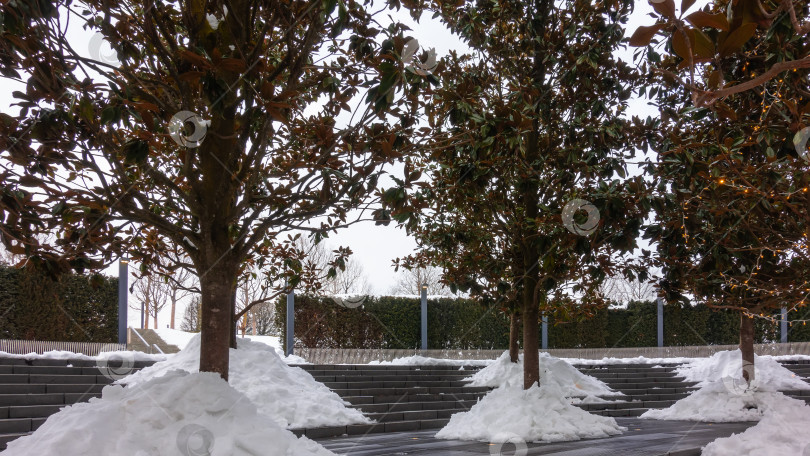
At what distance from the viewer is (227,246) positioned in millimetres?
5461

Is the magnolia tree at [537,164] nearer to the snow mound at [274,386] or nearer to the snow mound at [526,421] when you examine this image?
the snow mound at [526,421]

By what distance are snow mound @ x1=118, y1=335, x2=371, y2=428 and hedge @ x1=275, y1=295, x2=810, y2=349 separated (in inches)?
315

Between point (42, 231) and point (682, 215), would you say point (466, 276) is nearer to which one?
point (682, 215)

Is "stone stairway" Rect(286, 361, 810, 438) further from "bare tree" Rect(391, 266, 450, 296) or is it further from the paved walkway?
"bare tree" Rect(391, 266, 450, 296)

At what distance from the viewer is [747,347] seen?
14.3 meters

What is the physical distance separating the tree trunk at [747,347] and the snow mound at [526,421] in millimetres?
5866

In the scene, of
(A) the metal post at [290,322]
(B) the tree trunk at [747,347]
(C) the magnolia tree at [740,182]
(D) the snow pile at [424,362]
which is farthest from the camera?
(A) the metal post at [290,322]

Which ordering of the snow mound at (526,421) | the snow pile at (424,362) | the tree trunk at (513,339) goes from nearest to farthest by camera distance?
the snow mound at (526,421) < the tree trunk at (513,339) < the snow pile at (424,362)

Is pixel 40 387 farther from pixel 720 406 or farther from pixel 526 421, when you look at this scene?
pixel 720 406

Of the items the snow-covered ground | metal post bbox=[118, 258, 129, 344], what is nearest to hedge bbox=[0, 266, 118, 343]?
metal post bbox=[118, 258, 129, 344]

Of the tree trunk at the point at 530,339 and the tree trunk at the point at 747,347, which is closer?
the tree trunk at the point at 530,339

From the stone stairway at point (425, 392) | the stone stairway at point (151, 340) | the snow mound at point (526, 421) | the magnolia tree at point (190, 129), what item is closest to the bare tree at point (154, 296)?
the stone stairway at point (151, 340)

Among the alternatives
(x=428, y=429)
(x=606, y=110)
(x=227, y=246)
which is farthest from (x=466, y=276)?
(x=227, y=246)

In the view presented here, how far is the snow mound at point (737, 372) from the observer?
15266 mm
